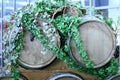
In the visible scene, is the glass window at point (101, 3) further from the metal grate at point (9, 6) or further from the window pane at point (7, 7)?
the window pane at point (7, 7)

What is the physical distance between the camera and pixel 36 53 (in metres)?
1.86

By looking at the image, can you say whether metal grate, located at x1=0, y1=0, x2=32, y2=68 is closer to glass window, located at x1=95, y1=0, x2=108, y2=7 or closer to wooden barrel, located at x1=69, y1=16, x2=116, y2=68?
glass window, located at x1=95, y1=0, x2=108, y2=7

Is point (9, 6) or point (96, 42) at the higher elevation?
point (9, 6)

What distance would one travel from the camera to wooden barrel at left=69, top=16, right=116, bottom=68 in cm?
185

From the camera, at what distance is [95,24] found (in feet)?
6.07

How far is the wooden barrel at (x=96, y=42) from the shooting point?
1.85 meters

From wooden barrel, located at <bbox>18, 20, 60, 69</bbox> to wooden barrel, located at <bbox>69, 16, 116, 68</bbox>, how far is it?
17 cm

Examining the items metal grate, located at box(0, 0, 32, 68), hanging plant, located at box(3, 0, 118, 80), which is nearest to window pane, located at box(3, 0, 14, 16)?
metal grate, located at box(0, 0, 32, 68)

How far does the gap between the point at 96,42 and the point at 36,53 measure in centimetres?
44

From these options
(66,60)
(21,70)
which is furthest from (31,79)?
(66,60)

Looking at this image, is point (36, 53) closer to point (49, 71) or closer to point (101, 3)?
point (49, 71)

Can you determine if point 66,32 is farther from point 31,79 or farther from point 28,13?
point 31,79

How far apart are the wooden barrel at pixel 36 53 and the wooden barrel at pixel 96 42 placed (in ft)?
0.57

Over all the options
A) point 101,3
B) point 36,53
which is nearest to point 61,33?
point 36,53
